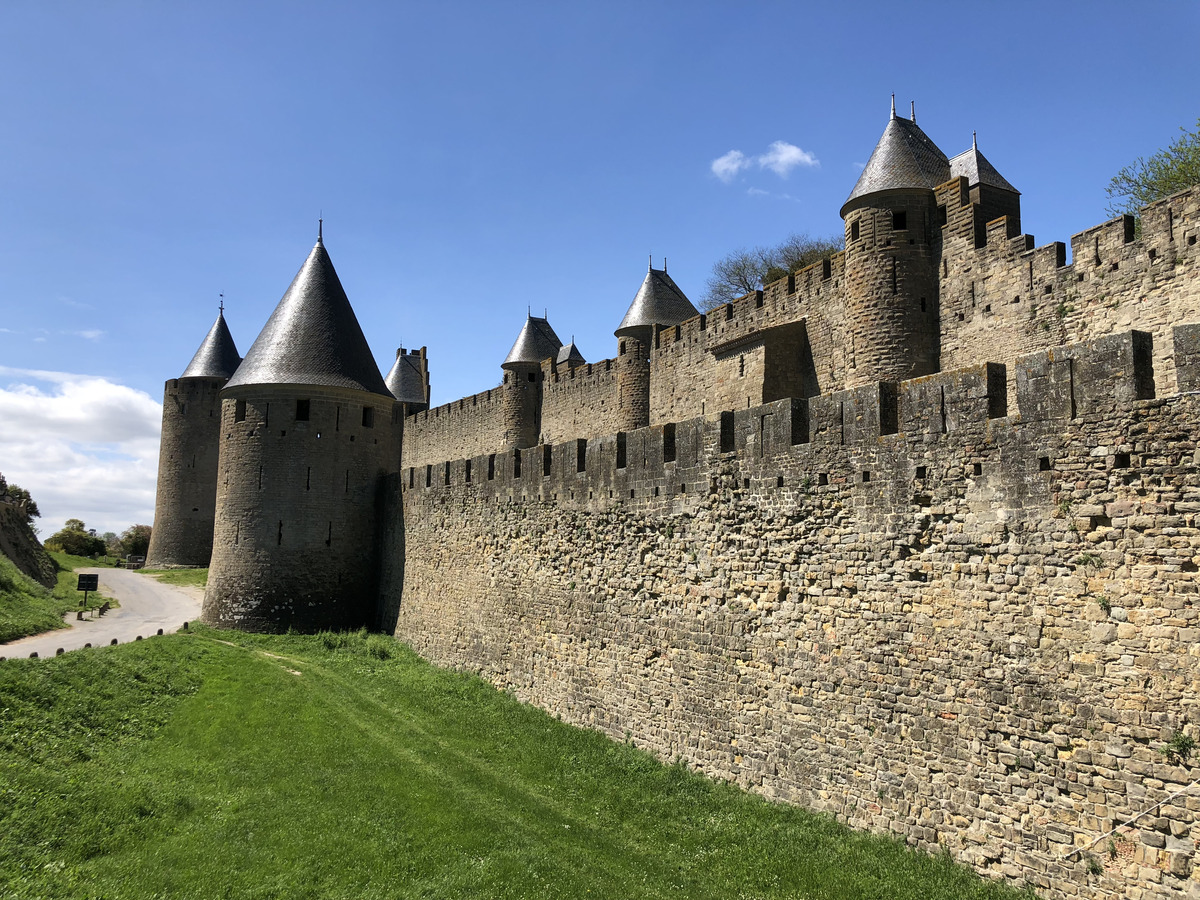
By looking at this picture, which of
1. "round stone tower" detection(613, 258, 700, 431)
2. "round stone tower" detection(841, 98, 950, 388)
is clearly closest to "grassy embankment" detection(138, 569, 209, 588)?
"round stone tower" detection(613, 258, 700, 431)

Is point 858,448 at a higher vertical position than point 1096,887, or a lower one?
higher

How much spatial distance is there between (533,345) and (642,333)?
6.31 metres

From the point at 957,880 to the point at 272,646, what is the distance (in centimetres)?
1611

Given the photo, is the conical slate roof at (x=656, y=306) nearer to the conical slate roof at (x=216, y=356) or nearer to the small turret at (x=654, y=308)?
the small turret at (x=654, y=308)

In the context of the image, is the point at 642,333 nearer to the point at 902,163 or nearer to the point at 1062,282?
the point at 902,163

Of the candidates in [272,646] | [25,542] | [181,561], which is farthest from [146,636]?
[181,561]

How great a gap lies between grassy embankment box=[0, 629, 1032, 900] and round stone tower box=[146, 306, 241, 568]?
1111 inches

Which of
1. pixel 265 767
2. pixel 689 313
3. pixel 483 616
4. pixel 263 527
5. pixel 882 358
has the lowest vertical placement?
pixel 265 767

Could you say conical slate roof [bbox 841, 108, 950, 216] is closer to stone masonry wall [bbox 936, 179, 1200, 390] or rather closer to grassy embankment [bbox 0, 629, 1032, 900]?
stone masonry wall [bbox 936, 179, 1200, 390]

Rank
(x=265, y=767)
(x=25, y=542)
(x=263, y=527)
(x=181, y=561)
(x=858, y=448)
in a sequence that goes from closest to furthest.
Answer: (x=858, y=448) → (x=265, y=767) → (x=263, y=527) → (x=25, y=542) → (x=181, y=561)

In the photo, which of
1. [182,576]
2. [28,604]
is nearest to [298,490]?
[28,604]

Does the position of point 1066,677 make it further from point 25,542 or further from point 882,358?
point 25,542

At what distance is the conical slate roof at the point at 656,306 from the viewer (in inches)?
1022

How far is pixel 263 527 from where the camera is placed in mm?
20625
